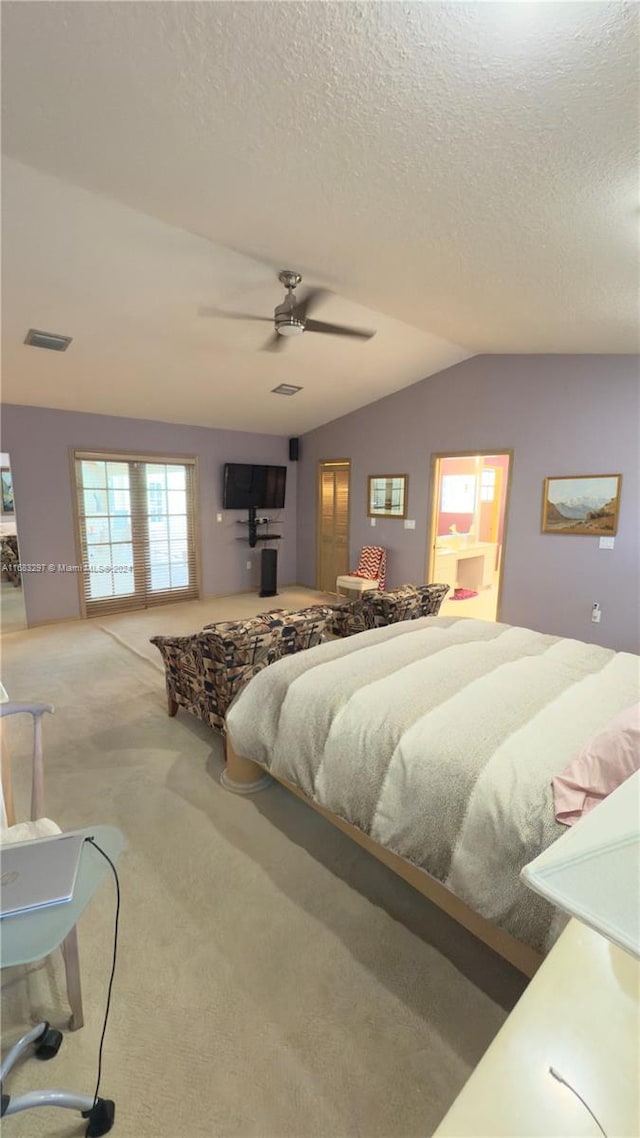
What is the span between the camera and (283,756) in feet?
6.81

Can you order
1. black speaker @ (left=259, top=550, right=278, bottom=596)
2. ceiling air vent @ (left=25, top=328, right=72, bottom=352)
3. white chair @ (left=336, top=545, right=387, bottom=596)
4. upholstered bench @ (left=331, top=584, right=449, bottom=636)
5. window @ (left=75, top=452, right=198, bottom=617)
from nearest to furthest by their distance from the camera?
ceiling air vent @ (left=25, top=328, right=72, bottom=352) < upholstered bench @ (left=331, top=584, right=449, bottom=636) < window @ (left=75, top=452, right=198, bottom=617) < white chair @ (left=336, top=545, right=387, bottom=596) < black speaker @ (left=259, top=550, right=278, bottom=596)

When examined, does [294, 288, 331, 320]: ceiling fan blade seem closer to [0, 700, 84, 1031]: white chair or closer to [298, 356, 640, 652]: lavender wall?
[298, 356, 640, 652]: lavender wall

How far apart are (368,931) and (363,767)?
23.9 inches

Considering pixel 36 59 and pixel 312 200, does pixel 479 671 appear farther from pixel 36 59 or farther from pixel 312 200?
pixel 36 59

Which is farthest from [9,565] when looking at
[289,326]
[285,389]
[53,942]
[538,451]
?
A: [538,451]

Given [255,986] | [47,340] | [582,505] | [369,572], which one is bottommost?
[255,986]

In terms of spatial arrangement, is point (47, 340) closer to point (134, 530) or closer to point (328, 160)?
point (134, 530)

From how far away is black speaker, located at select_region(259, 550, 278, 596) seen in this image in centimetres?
707

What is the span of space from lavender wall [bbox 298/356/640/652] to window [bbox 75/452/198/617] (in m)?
2.88

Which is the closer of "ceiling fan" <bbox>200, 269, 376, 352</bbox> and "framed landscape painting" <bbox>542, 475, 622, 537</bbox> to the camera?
"ceiling fan" <bbox>200, 269, 376, 352</bbox>

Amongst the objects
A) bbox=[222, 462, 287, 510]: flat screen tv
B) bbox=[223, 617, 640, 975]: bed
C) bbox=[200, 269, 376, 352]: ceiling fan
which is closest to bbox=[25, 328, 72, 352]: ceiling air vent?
bbox=[200, 269, 376, 352]: ceiling fan

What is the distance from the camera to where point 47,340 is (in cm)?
376

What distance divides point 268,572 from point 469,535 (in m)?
3.25

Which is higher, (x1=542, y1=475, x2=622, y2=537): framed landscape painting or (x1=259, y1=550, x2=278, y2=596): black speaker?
(x1=542, y1=475, x2=622, y2=537): framed landscape painting
